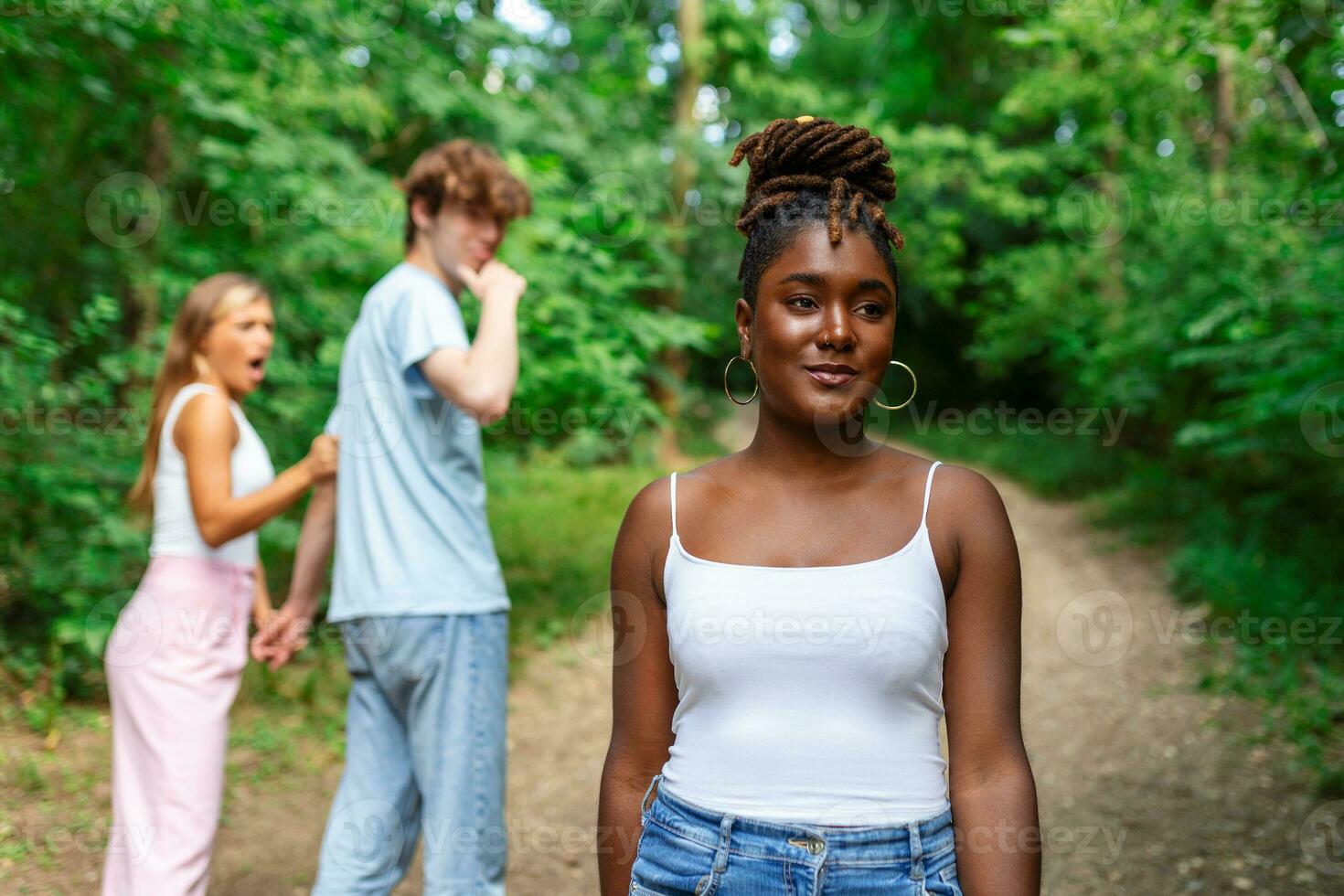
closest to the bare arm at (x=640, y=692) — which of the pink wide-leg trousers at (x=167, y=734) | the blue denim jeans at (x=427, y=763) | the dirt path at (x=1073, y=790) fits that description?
the blue denim jeans at (x=427, y=763)

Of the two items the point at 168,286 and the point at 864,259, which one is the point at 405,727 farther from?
the point at 168,286

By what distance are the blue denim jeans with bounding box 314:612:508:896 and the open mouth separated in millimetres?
A: 1401

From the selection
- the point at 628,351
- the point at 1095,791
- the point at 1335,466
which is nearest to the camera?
the point at 1095,791

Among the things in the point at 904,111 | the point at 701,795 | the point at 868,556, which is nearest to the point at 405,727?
the point at 701,795

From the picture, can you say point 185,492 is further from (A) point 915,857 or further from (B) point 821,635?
(A) point 915,857

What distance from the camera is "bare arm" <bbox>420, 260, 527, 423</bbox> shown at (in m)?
2.69

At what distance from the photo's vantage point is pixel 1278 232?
6.98 metres

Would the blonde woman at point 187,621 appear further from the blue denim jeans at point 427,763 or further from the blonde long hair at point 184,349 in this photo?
the blue denim jeans at point 427,763

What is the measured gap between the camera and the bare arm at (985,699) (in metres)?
1.53

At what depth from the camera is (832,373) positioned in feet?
5.43

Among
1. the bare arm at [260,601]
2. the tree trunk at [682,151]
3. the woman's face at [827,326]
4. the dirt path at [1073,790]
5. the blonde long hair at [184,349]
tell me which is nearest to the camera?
the woman's face at [827,326]

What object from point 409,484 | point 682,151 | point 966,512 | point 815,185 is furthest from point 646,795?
point 682,151

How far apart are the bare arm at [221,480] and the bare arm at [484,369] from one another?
0.41m

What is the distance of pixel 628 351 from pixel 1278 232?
14.0ft
